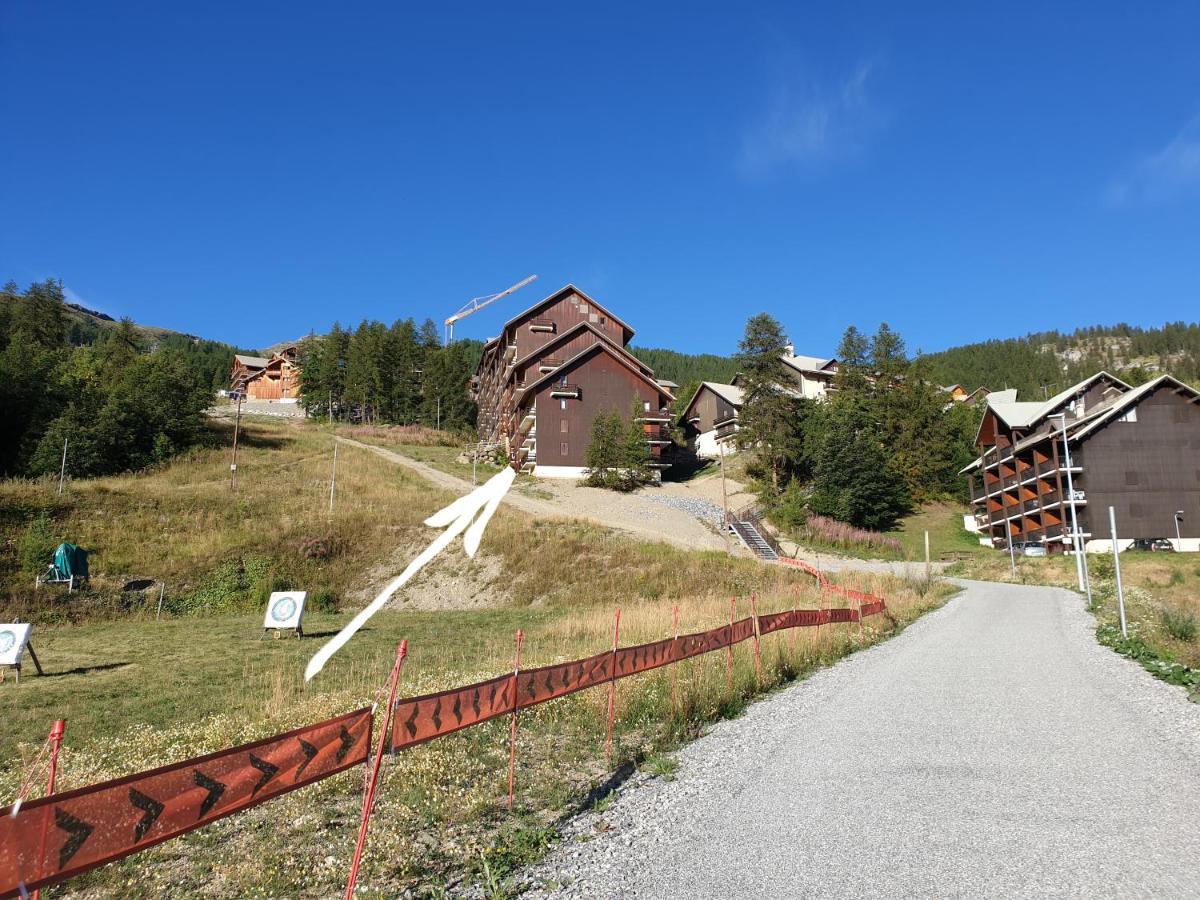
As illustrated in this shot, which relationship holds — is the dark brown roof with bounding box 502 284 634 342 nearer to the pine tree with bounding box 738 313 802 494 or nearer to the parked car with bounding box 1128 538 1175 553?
the pine tree with bounding box 738 313 802 494

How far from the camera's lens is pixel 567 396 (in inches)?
2552

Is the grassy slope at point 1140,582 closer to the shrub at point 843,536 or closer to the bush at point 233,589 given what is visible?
the shrub at point 843,536

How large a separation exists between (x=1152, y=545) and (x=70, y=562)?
67394 millimetres

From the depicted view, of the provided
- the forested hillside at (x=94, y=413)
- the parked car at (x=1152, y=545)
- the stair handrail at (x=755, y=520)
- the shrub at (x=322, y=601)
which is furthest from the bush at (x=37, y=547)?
the parked car at (x=1152, y=545)

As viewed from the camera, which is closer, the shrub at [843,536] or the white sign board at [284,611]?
the white sign board at [284,611]

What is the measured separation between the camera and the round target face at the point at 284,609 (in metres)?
21.8

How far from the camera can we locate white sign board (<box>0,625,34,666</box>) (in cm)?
1545

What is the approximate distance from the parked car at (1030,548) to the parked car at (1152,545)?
5811mm

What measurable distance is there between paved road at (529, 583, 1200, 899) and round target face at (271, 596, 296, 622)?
15.7 m

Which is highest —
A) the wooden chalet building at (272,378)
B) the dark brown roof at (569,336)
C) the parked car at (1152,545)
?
the wooden chalet building at (272,378)

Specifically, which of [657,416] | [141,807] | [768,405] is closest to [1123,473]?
[768,405]

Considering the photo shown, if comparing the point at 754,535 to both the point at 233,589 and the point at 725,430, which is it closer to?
the point at 233,589

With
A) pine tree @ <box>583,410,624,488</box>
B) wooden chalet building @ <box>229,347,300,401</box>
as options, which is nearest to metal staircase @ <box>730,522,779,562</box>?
pine tree @ <box>583,410,624,488</box>

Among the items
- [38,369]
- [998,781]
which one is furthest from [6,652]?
[38,369]
